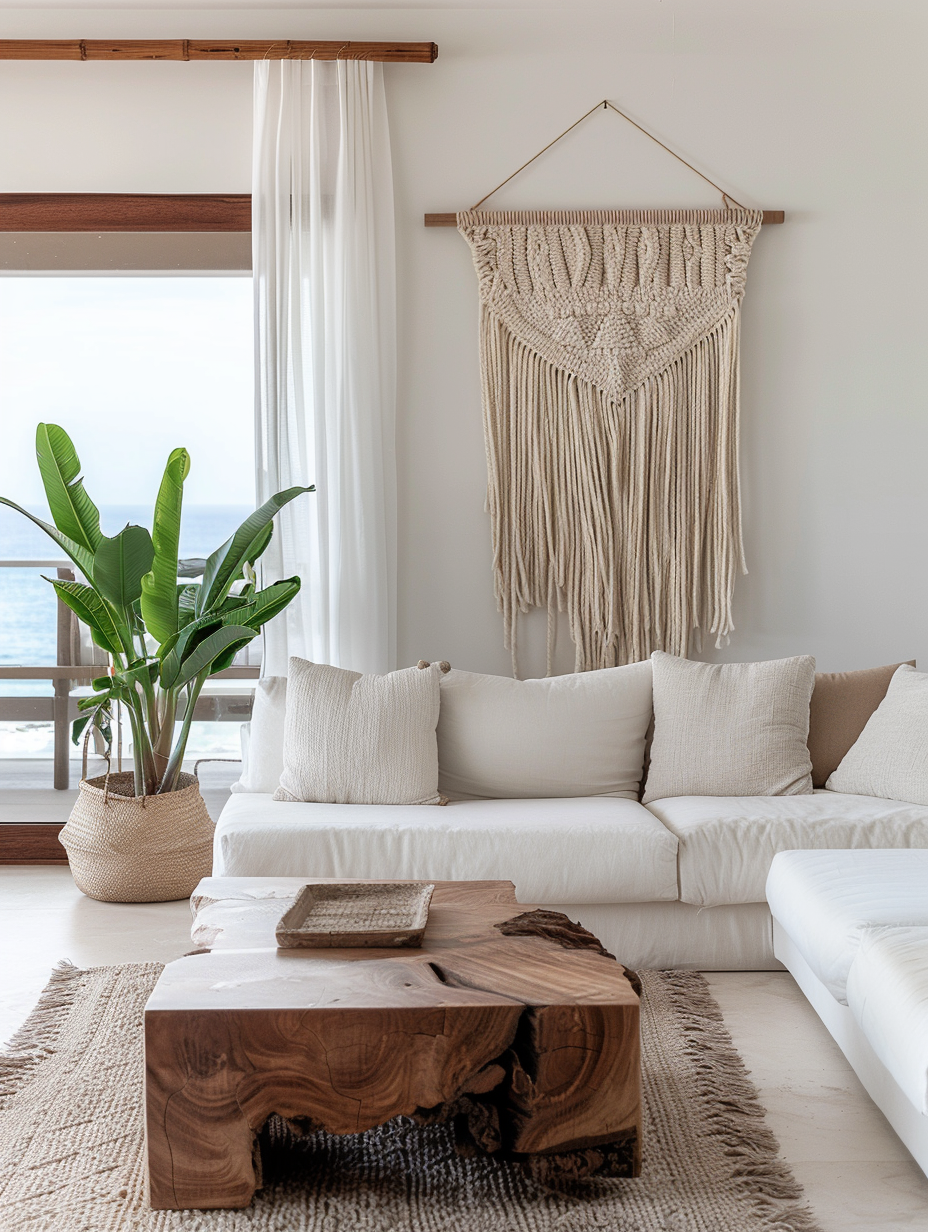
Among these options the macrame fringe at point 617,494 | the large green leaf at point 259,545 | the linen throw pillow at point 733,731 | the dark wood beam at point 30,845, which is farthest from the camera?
the dark wood beam at point 30,845

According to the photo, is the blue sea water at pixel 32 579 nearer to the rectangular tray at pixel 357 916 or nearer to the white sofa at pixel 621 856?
the white sofa at pixel 621 856

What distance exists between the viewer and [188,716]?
124 inches

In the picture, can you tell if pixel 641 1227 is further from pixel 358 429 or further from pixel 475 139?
pixel 475 139

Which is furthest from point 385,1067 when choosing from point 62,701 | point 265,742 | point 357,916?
point 62,701

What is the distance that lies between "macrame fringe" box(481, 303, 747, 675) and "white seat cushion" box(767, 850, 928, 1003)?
1.26 m

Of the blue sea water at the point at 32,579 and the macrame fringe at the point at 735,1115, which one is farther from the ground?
the blue sea water at the point at 32,579

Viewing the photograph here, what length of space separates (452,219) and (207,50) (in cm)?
92

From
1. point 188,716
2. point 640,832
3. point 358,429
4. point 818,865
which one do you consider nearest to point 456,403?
point 358,429

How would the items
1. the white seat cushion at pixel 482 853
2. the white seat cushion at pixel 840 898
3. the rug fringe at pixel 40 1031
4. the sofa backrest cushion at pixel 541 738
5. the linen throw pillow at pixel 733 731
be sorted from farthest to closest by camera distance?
the sofa backrest cushion at pixel 541 738 < the linen throw pillow at pixel 733 731 < the white seat cushion at pixel 482 853 < the rug fringe at pixel 40 1031 < the white seat cushion at pixel 840 898

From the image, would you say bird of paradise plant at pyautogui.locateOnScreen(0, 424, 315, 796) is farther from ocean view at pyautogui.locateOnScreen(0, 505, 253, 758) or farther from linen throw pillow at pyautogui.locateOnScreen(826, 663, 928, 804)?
linen throw pillow at pyautogui.locateOnScreen(826, 663, 928, 804)

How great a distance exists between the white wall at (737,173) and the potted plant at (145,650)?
0.82m

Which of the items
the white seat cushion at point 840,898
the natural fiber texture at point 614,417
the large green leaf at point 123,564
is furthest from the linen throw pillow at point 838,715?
the large green leaf at point 123,564

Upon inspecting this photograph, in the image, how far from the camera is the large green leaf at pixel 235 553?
312 cm

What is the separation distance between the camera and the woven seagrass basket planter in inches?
122
